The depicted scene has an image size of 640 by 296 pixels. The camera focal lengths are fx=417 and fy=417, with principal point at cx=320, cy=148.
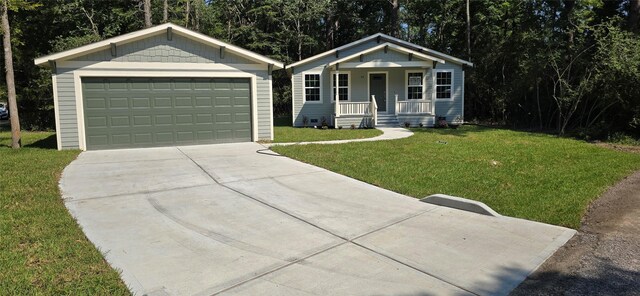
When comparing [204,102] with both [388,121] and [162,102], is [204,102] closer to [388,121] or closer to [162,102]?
[162,102]

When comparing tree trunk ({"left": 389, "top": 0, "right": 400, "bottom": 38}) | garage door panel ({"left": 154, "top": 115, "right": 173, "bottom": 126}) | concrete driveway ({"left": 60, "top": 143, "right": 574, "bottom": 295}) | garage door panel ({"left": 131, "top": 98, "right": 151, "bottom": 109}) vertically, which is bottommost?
concrete driveway ({"left": 60, "top": 143, "right": 574, "bottom": 295})

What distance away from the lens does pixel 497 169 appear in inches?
343

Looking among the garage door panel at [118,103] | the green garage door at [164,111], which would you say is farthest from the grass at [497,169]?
the garage door panel at [118,103]

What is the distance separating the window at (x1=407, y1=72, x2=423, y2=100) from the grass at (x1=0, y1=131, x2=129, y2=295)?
1655 cm

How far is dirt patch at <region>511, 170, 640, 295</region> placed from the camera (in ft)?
11.8

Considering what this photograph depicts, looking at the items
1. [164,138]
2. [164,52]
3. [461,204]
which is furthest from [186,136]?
[461,204]

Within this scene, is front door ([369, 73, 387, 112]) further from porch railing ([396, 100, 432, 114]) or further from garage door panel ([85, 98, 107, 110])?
garage door panel ([85, 98, 107, 110])

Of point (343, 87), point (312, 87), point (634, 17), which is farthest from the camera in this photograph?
point (343, 87)

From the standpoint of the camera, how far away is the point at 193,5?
29000mm

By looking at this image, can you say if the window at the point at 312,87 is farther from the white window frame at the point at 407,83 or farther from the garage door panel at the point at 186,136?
the garage door panel at the point at 186,136

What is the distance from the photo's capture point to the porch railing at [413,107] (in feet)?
64.5

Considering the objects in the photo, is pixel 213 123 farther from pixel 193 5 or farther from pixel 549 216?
pixel 193 5

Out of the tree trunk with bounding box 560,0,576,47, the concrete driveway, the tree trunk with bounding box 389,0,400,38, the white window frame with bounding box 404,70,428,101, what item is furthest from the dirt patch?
the tree trunk with bounding box 389,0,400,38

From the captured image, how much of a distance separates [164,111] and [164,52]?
1.72 metres
